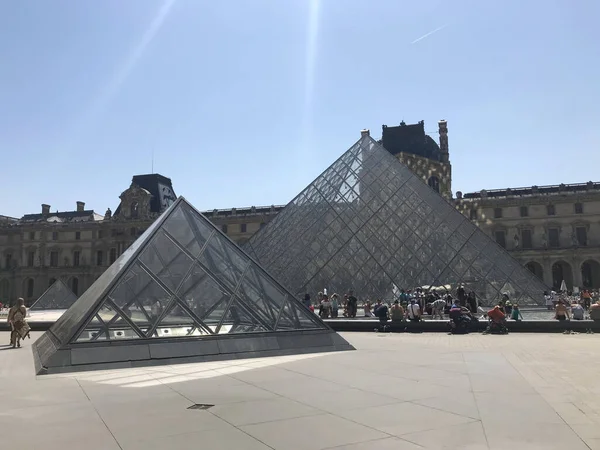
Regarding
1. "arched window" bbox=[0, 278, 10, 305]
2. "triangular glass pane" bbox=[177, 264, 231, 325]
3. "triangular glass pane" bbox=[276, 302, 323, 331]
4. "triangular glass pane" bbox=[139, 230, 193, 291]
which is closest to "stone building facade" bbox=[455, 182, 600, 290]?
"triangular glass pane" bbox=[276, 302, 323, 331]

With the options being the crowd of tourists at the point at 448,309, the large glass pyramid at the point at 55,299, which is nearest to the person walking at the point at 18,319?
the crowd of tourists at the point at 448,309

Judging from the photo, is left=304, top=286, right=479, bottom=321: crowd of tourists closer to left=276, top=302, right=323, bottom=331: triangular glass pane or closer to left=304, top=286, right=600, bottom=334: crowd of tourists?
left=304, top=286, right=600, bottom=334: crowd of tourists

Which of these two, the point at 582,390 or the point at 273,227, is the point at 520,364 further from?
the point at 273,227

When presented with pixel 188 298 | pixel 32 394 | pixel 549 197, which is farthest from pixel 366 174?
pixel 549 197

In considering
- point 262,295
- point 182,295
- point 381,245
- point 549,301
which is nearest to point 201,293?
point 182,295

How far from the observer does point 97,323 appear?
7590 millimetres

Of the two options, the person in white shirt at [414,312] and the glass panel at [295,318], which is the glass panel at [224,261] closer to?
the glass panel at [295,318]

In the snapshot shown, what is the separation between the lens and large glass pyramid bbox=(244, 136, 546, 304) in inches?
712

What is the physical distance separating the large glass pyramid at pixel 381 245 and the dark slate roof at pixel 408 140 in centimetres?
3201

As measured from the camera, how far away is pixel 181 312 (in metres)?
8.15

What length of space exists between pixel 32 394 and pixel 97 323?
7.77ft

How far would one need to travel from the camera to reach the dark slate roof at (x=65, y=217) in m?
63.9

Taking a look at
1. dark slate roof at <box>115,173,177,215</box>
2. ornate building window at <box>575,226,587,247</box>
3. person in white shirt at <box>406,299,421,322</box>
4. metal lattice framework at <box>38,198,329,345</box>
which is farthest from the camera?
dark slate roof at <box>115,173,177,215</box>

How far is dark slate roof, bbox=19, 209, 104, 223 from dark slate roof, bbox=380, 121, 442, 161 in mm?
38623
